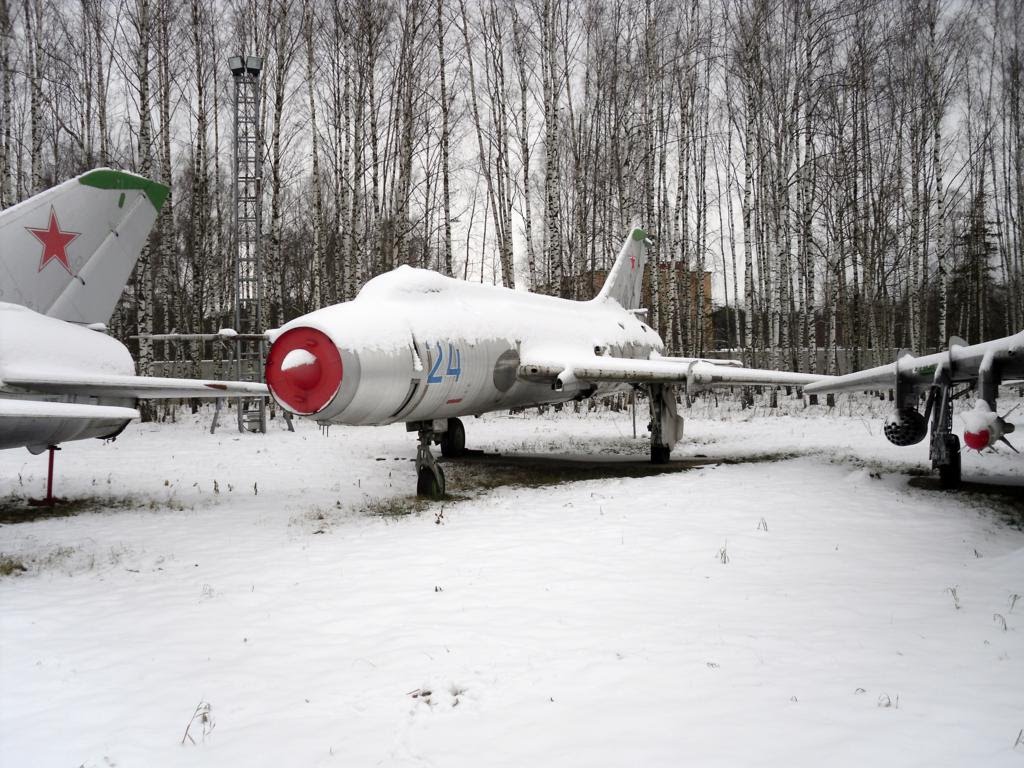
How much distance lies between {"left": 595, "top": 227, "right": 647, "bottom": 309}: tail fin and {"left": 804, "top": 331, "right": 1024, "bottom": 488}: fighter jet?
5.59 metres

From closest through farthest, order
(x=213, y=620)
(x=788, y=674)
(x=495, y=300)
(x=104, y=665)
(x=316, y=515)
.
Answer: (x=788, y=674) → (x=104, y=665) → (x=213, y=620) → (x=316, y=515) → (x=495, y=300)

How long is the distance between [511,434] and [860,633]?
12.1m

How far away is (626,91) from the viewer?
20.9 m

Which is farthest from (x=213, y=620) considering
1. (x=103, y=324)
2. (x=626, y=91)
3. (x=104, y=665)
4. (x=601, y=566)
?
(x=626, y=91)

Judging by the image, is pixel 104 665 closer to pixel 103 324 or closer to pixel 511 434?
pixel 103 324

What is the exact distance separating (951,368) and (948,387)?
0.43 m

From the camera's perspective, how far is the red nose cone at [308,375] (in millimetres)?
5945

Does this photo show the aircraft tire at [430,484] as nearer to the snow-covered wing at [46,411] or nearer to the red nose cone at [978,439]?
the snow-covered wing at [46,411]

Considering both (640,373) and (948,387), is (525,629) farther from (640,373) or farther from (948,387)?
(948,387)

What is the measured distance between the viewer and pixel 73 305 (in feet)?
25.7

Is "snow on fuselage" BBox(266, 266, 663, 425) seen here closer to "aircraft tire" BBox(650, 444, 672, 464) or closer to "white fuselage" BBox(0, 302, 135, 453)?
"aircraft tire" BBox(650, 444, 672, 464)

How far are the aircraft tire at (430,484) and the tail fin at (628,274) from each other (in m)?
6.98

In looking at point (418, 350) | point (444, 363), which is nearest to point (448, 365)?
point (444, 363)

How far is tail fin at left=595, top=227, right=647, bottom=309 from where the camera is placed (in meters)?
14.1
